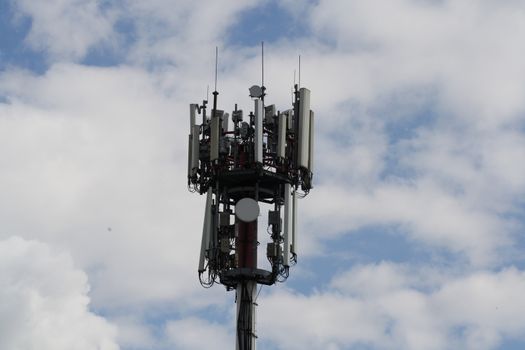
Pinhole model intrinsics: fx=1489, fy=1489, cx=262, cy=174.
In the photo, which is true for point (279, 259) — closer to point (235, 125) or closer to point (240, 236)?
point (240, 236)

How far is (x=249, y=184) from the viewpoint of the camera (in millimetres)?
132750

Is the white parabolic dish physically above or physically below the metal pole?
above

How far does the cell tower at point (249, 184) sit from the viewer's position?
131 m

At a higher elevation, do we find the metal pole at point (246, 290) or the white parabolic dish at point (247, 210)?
the white parabolic dish at point (247, 210)

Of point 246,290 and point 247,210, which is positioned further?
point 247,210

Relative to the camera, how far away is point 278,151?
13138cm

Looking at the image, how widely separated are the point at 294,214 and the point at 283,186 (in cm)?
284

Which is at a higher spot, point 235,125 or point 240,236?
point 235,125

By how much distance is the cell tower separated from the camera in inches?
5148

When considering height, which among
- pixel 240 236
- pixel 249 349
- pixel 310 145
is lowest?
pixel 249 349

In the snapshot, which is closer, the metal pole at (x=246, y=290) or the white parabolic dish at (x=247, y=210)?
the metal pole at (x=246, y=290)

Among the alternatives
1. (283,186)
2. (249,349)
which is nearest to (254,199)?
(283,186)

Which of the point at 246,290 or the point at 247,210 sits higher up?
the point at 247,210

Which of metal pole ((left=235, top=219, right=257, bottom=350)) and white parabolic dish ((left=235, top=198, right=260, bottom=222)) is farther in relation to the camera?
white parabolic dish ((left=235, top=198, right=260, bottom=222))
